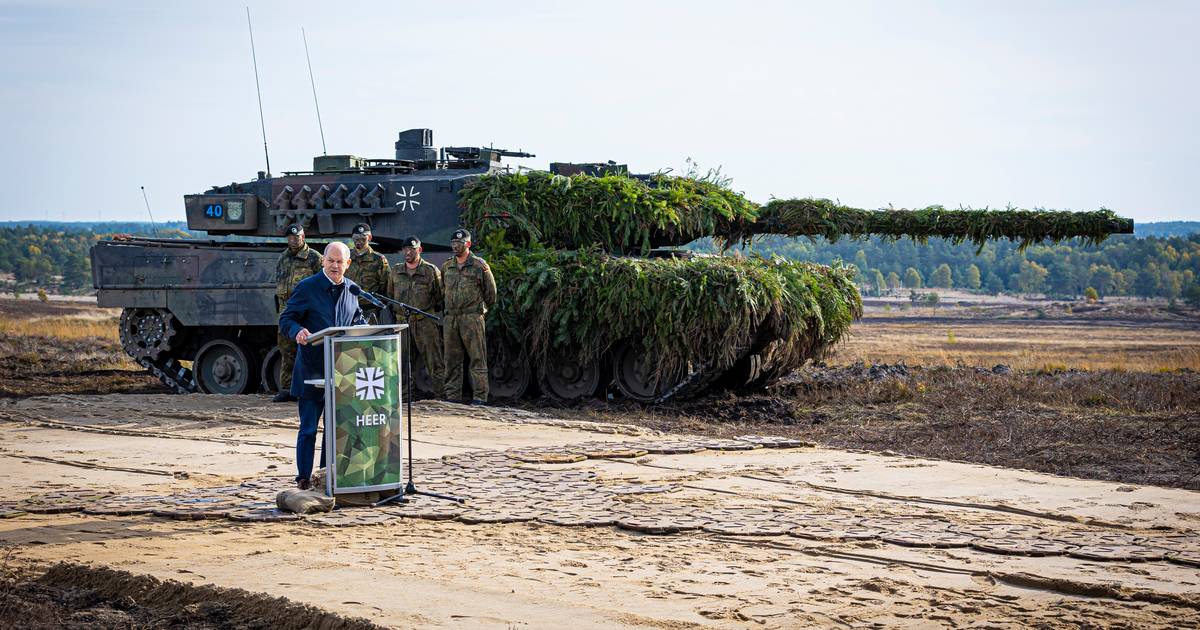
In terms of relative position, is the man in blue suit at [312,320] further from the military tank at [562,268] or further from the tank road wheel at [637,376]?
the tank road wheel at [637,376]

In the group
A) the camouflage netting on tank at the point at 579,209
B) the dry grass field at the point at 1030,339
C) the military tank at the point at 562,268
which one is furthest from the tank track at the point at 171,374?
the dry grass field at the point at 1030,339

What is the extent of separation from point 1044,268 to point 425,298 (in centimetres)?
8437

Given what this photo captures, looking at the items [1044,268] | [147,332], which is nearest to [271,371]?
[147,332]

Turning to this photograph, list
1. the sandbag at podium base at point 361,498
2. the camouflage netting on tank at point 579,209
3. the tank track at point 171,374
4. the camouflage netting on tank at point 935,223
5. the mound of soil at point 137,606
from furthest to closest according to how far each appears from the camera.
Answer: the tank track at point 171,374, the camouflage netting on tank at point 579,209, the camouflage netting on tank at point 935,223, the sandbag at podium base at point 361,498, the mound of soil at point 137,606

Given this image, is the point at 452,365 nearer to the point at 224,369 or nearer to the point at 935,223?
the point at 224,369

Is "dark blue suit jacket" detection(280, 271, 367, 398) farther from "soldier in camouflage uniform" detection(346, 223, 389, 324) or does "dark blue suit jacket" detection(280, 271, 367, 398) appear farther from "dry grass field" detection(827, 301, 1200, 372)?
"dry grass field" detection(827, 301, 1200, 372)

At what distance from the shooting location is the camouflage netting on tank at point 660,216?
16.8 metres

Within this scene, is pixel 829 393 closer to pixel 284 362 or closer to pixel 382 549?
pixel 284 362

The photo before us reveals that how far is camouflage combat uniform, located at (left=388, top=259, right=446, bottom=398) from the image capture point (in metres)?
15.5

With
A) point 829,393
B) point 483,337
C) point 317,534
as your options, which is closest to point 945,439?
point 829,393

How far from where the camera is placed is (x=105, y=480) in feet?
32.9

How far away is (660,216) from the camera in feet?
55.5

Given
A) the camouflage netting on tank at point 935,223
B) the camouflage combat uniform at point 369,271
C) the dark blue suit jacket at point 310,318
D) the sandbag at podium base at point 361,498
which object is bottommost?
the sandbag at podium base at point 361,498

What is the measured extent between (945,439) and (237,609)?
812cm
